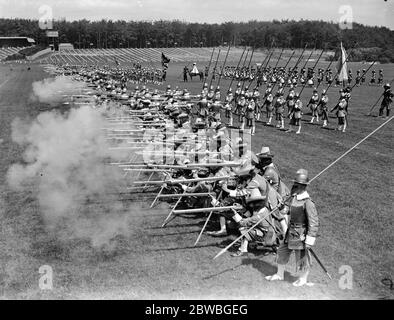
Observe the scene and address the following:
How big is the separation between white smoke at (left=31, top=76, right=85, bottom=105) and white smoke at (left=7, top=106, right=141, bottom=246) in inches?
579

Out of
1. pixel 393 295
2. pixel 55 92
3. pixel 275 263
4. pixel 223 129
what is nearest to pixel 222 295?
pixel 275 263

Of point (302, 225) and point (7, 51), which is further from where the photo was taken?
point (7, 51)

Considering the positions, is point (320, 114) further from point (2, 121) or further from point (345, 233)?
point (2, 121)

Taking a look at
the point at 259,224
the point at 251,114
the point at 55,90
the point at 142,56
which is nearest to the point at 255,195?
the point at 259,224

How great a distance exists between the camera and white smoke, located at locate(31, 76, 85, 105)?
39.0 metres

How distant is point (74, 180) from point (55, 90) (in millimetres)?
33462

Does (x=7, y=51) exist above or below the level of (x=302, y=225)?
above

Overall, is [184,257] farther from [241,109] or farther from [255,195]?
[241,109]

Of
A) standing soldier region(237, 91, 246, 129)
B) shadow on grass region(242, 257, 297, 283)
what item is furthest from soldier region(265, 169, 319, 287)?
standing soldier region(237, 91, 246, 129)

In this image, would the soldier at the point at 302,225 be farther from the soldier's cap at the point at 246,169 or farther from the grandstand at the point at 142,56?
the grandstand at the point at 142,56

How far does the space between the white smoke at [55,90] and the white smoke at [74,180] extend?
14.7m

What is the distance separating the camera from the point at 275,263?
898cm

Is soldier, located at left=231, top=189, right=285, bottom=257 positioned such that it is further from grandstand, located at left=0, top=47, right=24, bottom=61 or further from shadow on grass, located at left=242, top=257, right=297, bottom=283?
grandstand, located at left=0, top=47, right=24, bottom=61

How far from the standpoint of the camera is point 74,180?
1466 cm
